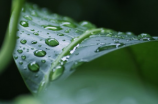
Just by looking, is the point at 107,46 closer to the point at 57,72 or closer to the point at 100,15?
the point at 57,72

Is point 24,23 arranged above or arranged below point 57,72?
above

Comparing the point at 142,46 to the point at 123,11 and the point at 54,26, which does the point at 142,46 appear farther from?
the point at 123,11

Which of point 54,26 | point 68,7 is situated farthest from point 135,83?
point 68,7

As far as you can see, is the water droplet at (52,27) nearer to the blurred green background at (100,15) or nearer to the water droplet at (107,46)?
the water droplet at (107,46)

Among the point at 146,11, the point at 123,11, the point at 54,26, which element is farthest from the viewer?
the point at 123,11

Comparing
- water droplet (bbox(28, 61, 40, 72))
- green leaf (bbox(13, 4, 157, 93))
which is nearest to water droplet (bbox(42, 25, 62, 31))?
green leaf (bbox(13, 4, 157, 93))

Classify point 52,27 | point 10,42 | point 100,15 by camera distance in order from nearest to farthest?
point 10,42, point 52,27, point 100,15

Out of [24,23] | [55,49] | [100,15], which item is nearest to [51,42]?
[55,49]
